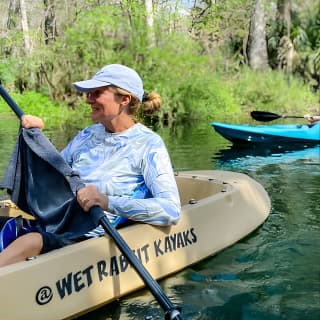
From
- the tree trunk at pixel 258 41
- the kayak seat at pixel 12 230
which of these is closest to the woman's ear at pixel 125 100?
the kayak seat at pixel 12 230

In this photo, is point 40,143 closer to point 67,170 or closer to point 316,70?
point 67,170

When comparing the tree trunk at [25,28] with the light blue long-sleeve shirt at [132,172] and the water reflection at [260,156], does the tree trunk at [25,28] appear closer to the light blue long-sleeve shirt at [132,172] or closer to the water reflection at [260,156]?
the water reflection at [260,156]

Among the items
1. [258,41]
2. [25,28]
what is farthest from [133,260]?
[25,28]

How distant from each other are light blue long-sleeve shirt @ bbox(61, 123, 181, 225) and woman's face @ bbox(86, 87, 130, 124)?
0.12 m

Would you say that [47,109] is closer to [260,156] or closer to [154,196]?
[260,156]

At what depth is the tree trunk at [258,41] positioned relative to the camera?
19.4 metres

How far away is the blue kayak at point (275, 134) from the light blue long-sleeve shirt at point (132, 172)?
648 cm

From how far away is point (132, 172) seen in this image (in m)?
3.11

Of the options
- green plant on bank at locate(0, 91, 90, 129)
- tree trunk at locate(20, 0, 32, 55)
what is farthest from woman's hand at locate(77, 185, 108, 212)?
tree trunk at locate(20, 0, 32, 55)

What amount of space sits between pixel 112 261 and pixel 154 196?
37 cm

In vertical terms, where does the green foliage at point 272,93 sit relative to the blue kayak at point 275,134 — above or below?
below

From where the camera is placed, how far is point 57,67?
16.8 metres

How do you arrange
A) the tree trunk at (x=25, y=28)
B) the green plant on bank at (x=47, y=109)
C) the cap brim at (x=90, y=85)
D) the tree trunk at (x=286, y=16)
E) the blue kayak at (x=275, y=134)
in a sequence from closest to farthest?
the cap brim at (x=90, y=85), the blue kayak at (x=275, y=134), the green plant on bank at (x=47, y=109), the tree trunk at (x=25, y=28), the tree trunk at (x=286, y=16)

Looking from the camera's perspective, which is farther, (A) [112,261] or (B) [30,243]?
(A) [112,261]
